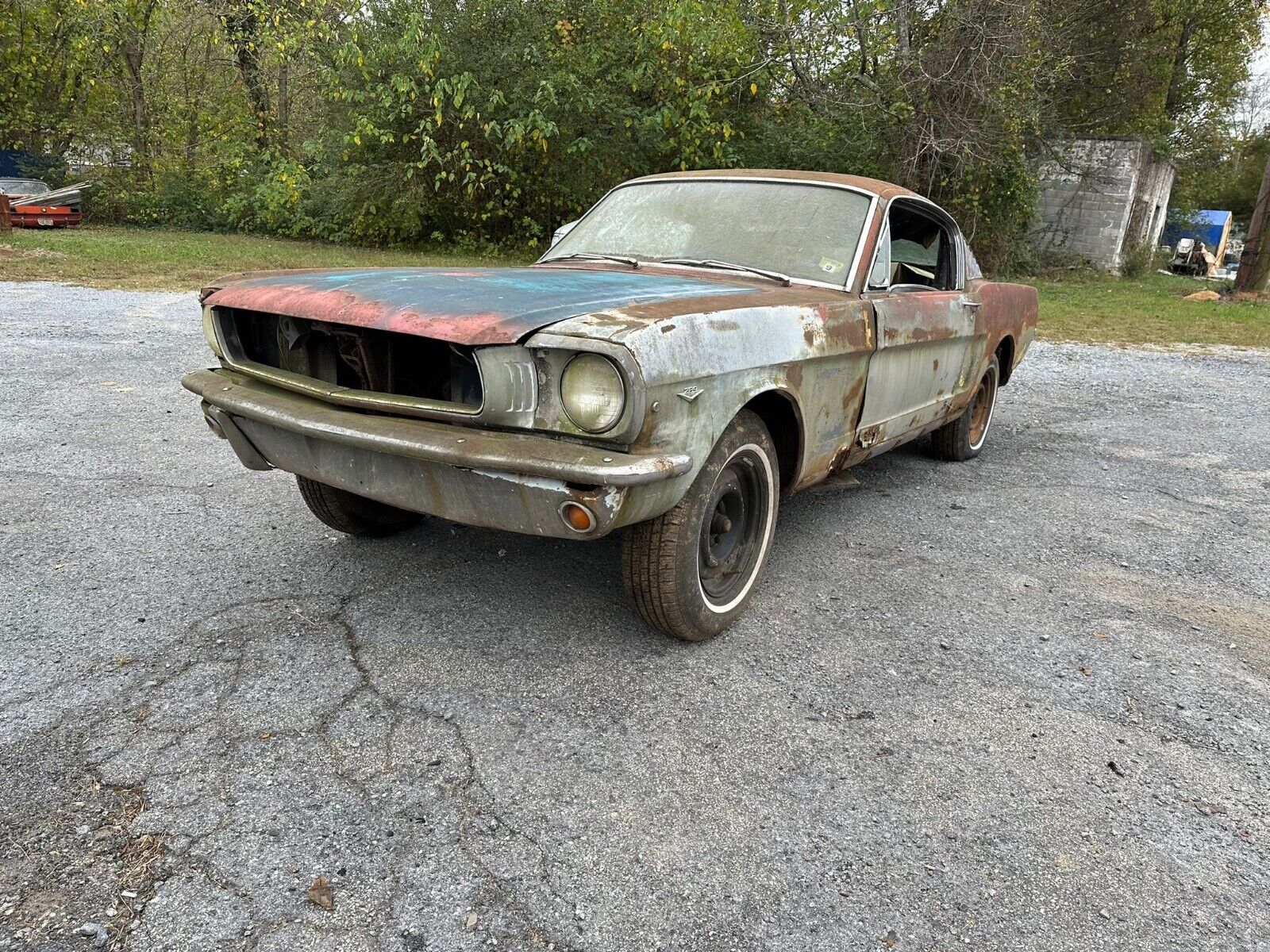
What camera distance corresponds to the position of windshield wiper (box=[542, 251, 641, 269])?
368cm

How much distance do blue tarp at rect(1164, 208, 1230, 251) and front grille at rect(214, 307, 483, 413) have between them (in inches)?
1343

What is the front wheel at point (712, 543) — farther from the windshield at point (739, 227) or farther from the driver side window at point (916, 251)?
the driver side window at point (916, 251)

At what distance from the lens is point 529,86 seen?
1465 centimetres

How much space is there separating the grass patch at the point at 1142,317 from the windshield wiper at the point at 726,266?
807cm

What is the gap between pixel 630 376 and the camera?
7.07 ft

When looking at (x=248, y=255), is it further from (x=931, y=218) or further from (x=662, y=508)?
(x=662, y=508)

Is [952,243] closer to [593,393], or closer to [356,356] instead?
[593,393]

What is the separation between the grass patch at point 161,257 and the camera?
10.9 metres

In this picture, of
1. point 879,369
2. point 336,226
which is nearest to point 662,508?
point 879,369

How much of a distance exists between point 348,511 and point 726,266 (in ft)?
5.85

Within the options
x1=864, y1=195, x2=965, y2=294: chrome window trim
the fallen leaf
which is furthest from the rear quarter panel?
the fallen leaf

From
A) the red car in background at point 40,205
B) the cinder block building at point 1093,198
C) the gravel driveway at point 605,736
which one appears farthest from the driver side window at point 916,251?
the red car in background at point 40,205

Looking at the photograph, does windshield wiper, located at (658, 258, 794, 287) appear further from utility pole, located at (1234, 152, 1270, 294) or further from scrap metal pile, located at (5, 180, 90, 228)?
scrap metal pile, located at (5, 180, 90, 228)

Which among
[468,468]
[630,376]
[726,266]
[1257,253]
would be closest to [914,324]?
[726,266]
